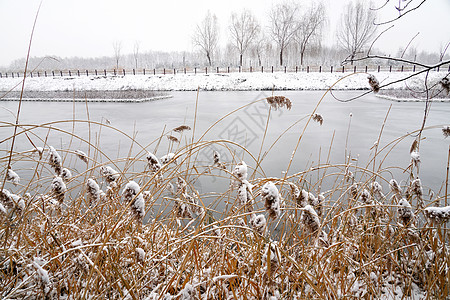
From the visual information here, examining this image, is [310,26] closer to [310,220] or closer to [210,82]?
[210,82]

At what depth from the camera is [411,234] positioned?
1.37m

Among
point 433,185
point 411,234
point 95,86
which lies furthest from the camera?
point 95,86

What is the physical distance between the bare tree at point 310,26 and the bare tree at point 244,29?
646cm

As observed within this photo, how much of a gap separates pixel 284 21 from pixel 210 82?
17913 mm

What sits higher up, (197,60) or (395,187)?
(197,60)

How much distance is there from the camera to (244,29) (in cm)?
3988

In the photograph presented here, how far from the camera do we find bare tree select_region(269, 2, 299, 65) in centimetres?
3494

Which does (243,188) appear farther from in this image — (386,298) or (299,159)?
(299,159)

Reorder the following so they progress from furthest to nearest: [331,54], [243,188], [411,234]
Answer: [331,54] → [411,234] → [243,188]

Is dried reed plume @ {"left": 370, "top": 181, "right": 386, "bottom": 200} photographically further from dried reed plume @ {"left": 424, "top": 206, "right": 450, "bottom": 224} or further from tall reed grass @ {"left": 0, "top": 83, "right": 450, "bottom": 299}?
dried reed plume @ {"left": 424, "top": 206, "right": 450, "bottom": 224}

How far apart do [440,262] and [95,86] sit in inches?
969

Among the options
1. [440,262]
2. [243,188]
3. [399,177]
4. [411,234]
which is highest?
[243,188]

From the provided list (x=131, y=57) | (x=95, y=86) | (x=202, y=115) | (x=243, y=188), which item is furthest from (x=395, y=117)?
(x=131, y=57)

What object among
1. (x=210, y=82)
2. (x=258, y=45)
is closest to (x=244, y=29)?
(x=258, y=45)
